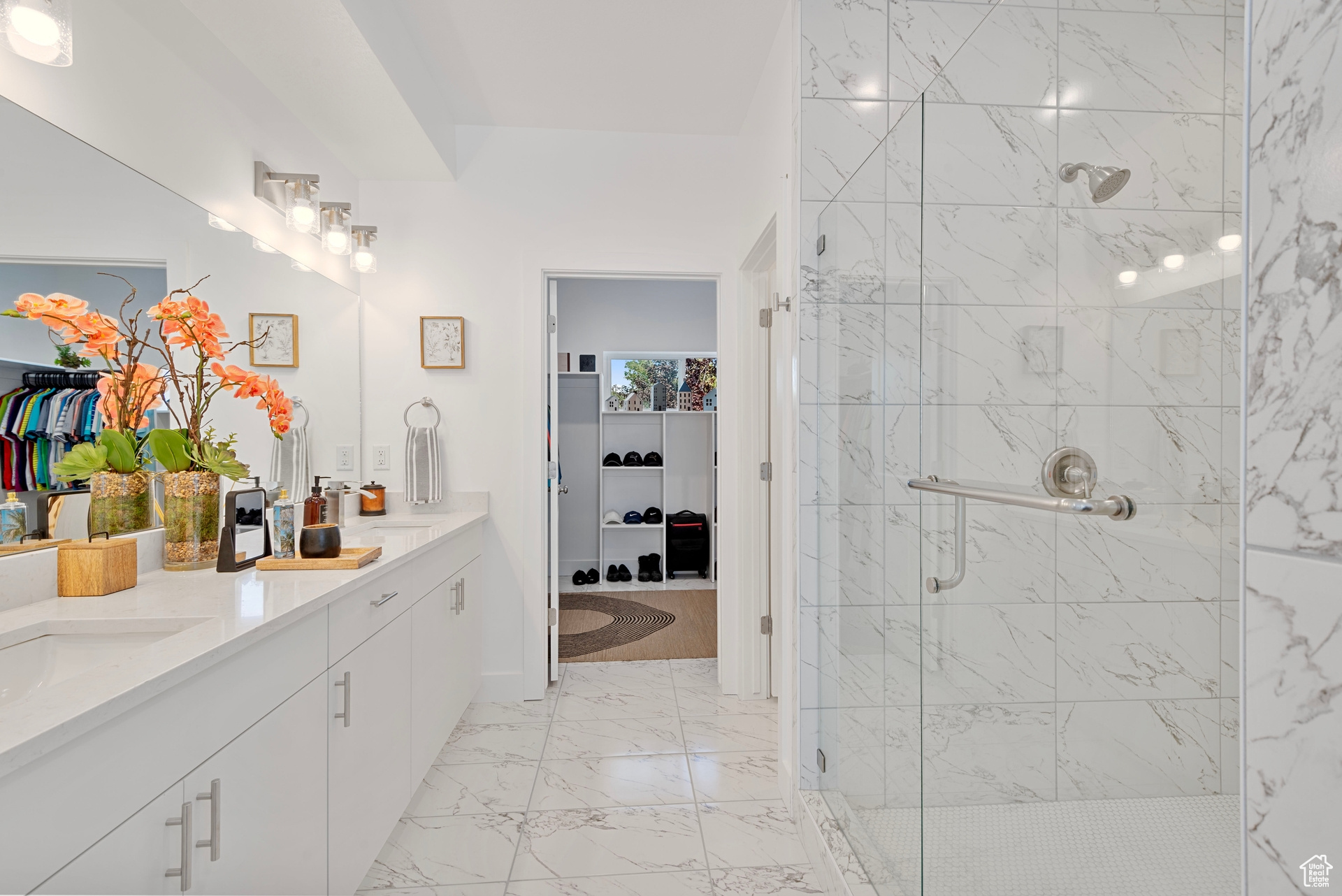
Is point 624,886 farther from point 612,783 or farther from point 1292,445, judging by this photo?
point 1292,445

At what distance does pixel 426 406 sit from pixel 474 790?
5.37ft

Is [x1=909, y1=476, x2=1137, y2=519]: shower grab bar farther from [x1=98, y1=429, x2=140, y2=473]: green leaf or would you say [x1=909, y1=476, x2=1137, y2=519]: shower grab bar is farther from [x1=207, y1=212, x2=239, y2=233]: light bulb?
[x1=207, y1=212, x2=239, y2=233]: light bulb

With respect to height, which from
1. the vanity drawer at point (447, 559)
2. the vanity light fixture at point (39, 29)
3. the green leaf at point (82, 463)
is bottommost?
the vanity drawer at point (447, 559)

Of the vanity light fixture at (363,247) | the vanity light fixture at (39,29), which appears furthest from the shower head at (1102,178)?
the vanity light fixture at (363,247)

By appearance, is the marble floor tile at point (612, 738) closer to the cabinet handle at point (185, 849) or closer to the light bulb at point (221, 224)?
the cabinet handle at point (185, 849)

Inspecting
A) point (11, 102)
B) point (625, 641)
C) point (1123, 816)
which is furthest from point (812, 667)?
point (11, 102)

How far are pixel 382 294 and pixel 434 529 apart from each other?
1243mm

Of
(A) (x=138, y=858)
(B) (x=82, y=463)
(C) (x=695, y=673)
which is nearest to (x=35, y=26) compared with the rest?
(B) (x=82, y=463)

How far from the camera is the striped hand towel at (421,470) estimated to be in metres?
2.84

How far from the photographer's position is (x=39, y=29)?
3.65 feet

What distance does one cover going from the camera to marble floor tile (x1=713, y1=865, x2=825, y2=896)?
5.61ft

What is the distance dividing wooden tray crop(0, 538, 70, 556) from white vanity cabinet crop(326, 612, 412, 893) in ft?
2.07

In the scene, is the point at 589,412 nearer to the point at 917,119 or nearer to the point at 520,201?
the point at 520,201

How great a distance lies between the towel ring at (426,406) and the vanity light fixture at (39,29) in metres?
1.86
